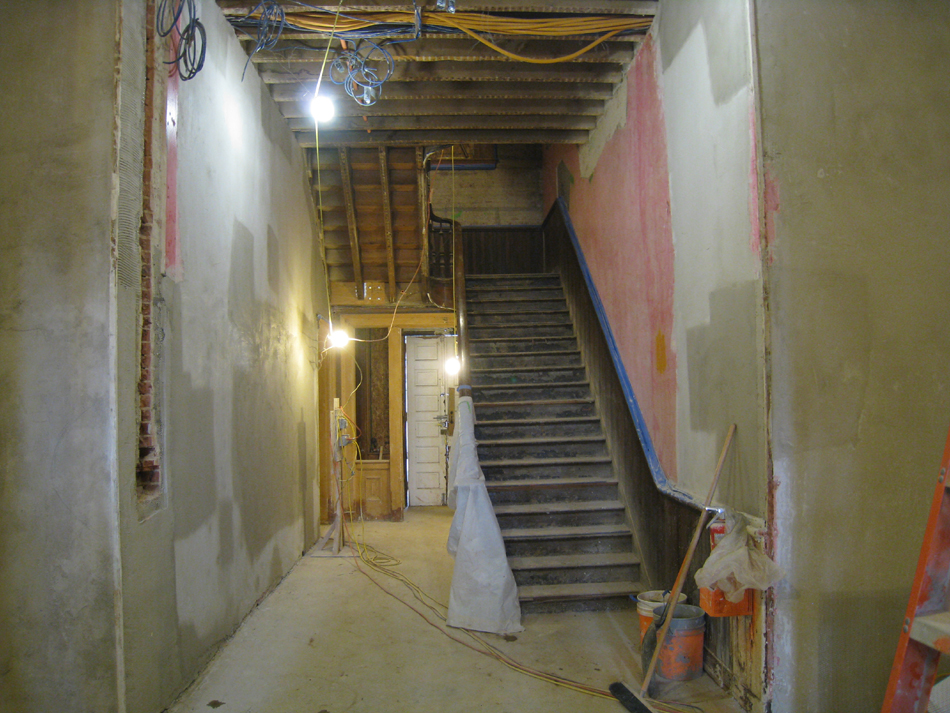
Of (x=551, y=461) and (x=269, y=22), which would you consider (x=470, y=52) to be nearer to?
(x=269, y=22)

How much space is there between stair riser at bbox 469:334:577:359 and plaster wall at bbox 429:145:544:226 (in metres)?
2.90

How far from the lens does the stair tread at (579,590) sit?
3623 mm

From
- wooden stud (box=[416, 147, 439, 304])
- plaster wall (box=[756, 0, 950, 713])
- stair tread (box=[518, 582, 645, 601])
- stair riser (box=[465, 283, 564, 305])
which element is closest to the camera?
plaster wall (box=[756, 0, 950, 713])

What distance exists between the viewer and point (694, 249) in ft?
10.00

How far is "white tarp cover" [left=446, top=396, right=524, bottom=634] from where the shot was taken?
342cm

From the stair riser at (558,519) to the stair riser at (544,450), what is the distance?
1.91ft

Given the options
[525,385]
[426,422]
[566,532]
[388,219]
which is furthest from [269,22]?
[426,422]

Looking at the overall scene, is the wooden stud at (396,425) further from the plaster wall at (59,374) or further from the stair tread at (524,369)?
the plaster wall at (59,374)

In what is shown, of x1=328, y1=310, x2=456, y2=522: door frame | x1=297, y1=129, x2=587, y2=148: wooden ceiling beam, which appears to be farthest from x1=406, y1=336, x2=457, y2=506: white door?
x1=297, y1=129, x2=587, y2=148: wooden ceiling beam

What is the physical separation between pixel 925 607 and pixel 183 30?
3.45 metres

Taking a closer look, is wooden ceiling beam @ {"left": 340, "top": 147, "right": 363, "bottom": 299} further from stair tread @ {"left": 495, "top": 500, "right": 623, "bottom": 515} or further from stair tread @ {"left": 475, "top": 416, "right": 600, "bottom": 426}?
stair tread @ {"left": 495, "top": 500, "right": 623, "bottom": 515}

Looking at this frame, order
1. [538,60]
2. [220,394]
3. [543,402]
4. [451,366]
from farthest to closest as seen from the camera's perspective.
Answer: [451,366] → [543,402] → [538,60] → [220,394]

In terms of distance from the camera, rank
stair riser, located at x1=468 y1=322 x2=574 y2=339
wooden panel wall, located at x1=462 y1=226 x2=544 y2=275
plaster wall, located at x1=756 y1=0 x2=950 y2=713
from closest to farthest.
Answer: plaster wall, located at x1=756 y1=0 x2=950 y2=713
stair riser, located at x1=468 y1=322 x2=574 y2=339
wooden panel wall, located at x1=462 y1=226 x2=544 y2=275

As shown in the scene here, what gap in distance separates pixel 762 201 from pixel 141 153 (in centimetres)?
245
